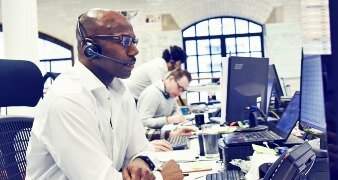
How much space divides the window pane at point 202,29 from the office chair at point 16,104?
5936 mm

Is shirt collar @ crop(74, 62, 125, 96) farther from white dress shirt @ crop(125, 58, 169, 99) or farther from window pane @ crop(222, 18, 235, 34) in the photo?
window pane @ crop(222, 18, 235, 34)

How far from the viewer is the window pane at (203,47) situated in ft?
23.6

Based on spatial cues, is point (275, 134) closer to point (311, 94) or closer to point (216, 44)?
point (311, 94)

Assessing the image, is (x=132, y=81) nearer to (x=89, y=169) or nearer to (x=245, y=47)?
(x=89, y=169)

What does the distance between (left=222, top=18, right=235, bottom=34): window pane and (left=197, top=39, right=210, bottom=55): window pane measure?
38 cm

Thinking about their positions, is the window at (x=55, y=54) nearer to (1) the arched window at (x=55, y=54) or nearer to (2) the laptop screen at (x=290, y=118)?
(1) the arched window at (x=55, y=54)

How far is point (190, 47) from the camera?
23.7 ft

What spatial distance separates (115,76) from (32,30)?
2088mm

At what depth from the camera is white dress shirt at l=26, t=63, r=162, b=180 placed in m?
1.09

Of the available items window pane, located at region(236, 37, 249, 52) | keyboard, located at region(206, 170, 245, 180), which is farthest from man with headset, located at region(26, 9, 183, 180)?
window pane, located at region(236, 37, 249, 52)

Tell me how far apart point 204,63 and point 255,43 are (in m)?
0.97

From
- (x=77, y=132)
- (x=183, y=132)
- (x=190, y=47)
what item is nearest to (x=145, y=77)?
(x=183, y=132)

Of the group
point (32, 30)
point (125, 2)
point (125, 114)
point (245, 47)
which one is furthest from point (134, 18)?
point (125, 114)

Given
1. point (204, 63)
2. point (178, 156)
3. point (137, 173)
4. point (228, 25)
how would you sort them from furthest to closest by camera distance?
point (204, 63) < point (228, 25) < point (178, 156) < point (137, 173)
